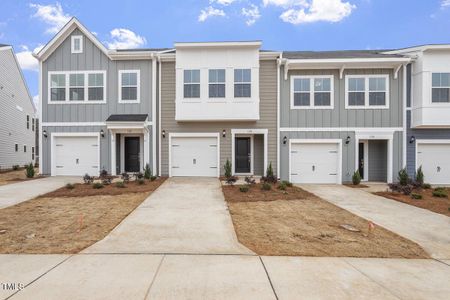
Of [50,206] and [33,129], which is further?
[33,129]

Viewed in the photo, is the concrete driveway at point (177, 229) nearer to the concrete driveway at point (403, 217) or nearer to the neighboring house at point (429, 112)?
the concrete driveway at point (403, 217)

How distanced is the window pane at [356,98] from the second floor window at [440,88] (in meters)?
3.04

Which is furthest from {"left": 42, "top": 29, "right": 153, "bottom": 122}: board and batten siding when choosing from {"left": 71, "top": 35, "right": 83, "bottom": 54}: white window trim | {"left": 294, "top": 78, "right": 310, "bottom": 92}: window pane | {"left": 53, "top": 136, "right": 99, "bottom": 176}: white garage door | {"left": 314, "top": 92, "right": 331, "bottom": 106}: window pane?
{"left": 314, "top": 92, "right": 331, "bottom": 106}: window pane

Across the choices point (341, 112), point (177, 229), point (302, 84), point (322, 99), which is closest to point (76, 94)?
point (177, 229)

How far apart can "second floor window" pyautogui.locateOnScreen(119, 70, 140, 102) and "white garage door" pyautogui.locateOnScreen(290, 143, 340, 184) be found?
337 inches

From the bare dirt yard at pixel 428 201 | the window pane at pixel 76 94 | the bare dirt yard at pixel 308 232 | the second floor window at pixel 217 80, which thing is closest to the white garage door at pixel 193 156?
the second floor window at pixel 217 80

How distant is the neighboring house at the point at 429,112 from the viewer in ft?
37.9

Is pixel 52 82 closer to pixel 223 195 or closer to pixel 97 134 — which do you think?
pixel 97 134

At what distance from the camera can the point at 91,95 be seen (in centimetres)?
1271

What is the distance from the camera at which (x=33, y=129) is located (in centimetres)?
2266

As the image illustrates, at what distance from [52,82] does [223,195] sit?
11.1 m

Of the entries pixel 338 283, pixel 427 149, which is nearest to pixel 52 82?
pixel 338 283

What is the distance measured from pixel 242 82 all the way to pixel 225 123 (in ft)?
7.17

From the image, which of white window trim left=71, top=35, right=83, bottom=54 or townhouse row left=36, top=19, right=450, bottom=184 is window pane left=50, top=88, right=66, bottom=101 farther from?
white window trim left=71, top=35, right=83, bottom=54
